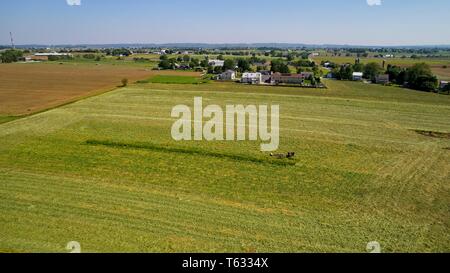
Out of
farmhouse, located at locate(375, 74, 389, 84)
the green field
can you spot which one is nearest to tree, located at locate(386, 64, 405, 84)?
farmhouse, located at locate(375, 74, 389, 84)

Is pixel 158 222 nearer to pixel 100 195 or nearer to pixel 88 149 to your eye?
pixel 100 195

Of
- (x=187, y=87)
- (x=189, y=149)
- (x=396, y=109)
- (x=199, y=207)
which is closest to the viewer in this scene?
(x=199, y=207)

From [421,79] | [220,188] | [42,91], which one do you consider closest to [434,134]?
[220,188]

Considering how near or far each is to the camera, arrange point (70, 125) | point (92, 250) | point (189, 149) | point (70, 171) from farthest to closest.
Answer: point (70, 125) → point (189, 149) → point (70, 171) → point (92, 250)

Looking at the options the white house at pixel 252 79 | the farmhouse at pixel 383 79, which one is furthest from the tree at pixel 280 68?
the farmhouse at pixel 383 79

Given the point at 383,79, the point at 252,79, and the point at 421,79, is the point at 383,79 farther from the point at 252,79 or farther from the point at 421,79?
the point at 252,79

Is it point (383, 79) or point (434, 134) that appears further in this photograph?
point (383, 79)

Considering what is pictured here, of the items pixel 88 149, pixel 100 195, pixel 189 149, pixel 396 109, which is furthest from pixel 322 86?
pixel 100 195

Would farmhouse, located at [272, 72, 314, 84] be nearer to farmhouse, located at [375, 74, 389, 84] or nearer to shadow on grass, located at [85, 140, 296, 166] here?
farmhouse, located at [375, 74, 389, 84]
